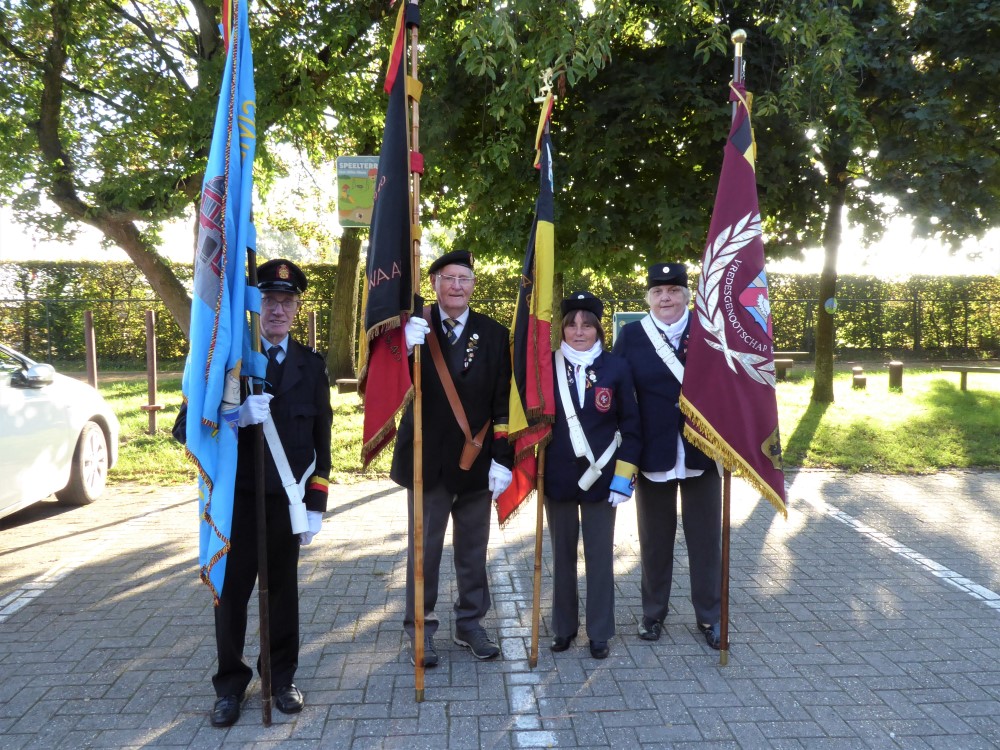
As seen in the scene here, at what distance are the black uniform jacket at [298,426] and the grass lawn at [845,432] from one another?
367cm

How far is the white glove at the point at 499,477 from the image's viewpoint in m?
3.81

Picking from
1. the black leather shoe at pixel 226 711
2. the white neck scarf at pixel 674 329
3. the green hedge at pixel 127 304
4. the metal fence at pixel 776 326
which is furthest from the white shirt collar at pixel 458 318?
the metal fence at pixel 776 326

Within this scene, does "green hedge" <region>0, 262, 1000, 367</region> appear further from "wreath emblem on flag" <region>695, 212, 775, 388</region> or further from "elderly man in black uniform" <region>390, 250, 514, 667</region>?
"elderly man in black uniform" <region>390, 250, 514, 667</region>

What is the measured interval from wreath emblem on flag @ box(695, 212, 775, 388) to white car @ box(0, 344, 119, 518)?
5066mm

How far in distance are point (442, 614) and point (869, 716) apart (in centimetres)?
234

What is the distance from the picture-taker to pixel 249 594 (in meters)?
3.40

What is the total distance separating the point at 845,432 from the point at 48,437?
929cm

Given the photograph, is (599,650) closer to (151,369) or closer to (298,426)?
(298,426)

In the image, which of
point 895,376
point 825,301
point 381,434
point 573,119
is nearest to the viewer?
point 381,434

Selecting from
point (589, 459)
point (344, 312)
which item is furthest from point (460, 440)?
point (344, 312)

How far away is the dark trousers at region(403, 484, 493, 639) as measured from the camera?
12.8 ft

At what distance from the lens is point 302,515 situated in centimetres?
341

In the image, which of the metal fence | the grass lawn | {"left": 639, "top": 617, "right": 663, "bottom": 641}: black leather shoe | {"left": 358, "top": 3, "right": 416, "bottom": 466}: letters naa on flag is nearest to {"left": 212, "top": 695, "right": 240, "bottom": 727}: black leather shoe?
{"left": 358, "top": 3, "right": 416, "bottom": 466}: letters naa on flag

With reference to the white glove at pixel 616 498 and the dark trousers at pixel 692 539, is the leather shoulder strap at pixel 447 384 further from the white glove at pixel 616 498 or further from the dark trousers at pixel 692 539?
the dark trousers at pixel 692 539
